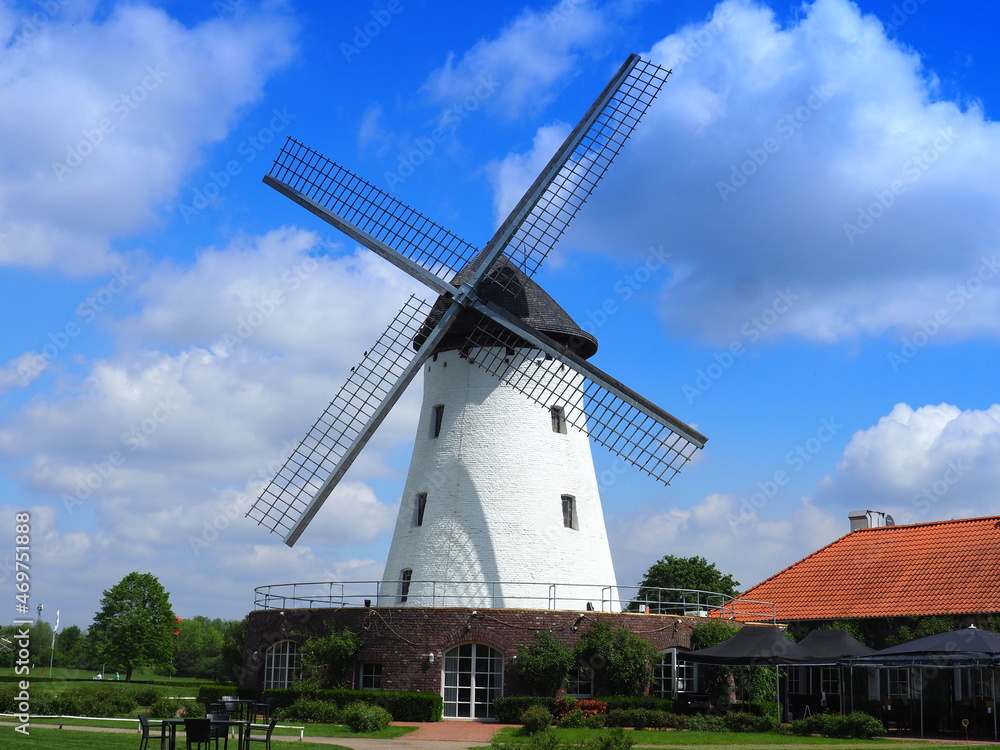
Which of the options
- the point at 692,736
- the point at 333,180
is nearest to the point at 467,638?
the point at 692,736

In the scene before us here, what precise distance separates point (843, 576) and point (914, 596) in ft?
8.75

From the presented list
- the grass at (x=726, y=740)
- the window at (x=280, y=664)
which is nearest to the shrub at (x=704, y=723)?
the grass at (x=726, y=740)

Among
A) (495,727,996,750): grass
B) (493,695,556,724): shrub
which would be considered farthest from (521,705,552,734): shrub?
(493,695,556,724): shrub

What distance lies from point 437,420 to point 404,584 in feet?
13.5

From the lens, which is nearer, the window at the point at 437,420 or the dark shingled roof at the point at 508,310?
the dark shingled roof at the point at 508,310

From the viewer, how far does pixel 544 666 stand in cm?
2167

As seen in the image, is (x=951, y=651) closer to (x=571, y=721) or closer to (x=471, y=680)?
(x=571, y=721)

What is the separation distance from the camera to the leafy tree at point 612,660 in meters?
22.3

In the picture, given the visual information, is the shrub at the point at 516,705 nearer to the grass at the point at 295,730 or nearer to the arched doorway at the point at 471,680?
the arched doorway at the point at 471,680

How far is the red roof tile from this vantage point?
25281mm

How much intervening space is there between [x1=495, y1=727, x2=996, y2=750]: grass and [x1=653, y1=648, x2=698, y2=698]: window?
3617 millimetres

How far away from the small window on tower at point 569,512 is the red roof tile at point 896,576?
547 centimetres

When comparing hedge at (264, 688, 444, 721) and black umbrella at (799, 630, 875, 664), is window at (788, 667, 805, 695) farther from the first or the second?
hedge at (264, 688, 444, 721)

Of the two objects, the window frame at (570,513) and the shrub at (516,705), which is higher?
the window frame at (570,513)
